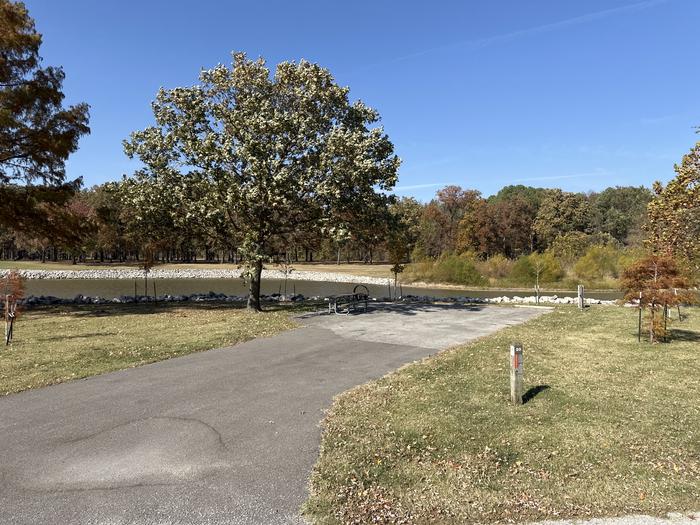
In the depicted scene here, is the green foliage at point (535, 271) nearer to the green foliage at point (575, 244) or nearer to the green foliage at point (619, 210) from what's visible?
the green foliage at point (575, 244)

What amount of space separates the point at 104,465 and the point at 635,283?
44.4ft

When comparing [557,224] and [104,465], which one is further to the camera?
[557,224]

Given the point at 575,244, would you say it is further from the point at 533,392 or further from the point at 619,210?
the point at 533,392

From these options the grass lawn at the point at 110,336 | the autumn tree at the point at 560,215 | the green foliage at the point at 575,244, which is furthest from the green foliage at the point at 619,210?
the grass lawn at the point at 110,336

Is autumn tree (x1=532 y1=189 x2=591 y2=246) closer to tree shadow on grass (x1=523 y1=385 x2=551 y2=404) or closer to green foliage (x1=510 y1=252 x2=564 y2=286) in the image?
green foliage (x1=510 y1=252 x2=564 y2=286)

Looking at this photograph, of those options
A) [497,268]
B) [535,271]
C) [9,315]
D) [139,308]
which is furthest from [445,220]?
[9,315]

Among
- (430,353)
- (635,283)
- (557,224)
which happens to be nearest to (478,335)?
(430,353)

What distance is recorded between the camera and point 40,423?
6.96 metres

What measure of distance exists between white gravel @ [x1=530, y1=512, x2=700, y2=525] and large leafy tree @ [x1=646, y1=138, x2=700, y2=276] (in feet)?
34.3

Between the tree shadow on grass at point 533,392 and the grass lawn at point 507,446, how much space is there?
8cm

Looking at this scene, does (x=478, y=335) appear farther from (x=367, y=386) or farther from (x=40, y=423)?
(x=40, y=423)

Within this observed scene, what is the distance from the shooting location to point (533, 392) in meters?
8.52

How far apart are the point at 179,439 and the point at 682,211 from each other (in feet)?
44.1

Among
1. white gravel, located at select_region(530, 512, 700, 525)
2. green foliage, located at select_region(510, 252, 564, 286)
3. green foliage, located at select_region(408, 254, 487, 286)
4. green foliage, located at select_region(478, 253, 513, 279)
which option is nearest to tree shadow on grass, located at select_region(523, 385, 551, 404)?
white gravel, located at select_region(530, 512, 700, 525)
